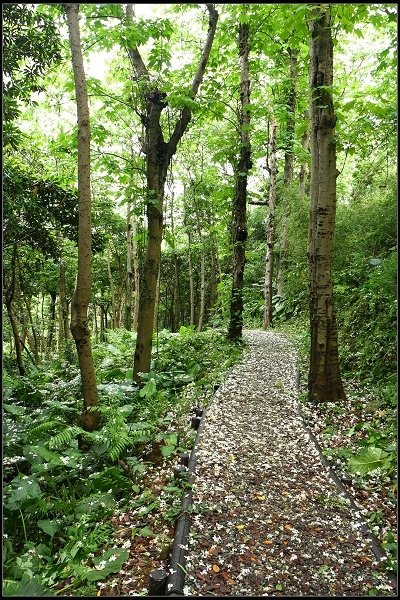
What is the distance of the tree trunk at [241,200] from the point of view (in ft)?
34.4

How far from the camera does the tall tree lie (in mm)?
7242

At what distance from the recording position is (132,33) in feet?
19.2

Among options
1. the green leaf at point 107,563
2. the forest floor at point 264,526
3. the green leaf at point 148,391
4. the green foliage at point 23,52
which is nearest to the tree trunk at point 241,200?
the green leaf at point 148,391

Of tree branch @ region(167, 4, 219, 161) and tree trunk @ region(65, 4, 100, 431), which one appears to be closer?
tree trunk @ region(65, 4, 100, 431)

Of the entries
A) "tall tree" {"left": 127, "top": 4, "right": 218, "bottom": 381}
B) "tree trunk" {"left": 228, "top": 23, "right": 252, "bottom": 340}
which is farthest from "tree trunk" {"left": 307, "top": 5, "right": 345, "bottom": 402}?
"tree trunk" {"left": 228, "top": 23, "right": 252, "bottom": 340}

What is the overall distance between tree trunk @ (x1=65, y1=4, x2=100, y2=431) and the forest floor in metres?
1.84

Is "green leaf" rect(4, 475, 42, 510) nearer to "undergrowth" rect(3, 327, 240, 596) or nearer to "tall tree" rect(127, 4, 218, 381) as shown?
"undergrowth" rect(3, 327, 240, 596)

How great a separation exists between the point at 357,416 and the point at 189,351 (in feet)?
17.4

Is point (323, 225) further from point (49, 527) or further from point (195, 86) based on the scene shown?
point (49, 527)

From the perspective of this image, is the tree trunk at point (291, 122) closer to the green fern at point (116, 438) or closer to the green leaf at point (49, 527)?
the green fern at point (116, 438)

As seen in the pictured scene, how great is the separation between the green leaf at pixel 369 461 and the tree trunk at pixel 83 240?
3.62 meters

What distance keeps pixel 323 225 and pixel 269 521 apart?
169 inches

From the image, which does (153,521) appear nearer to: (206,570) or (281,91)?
(206,570)

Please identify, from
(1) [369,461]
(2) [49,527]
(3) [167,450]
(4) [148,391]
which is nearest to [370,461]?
(1) [369,461]
